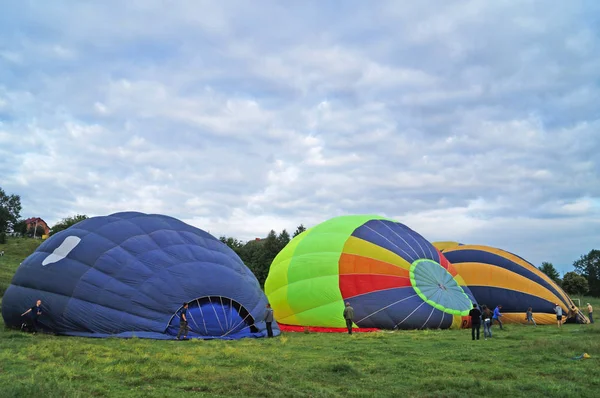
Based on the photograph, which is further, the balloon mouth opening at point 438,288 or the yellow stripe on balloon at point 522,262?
the yellow stripe on balloon at point 522,262

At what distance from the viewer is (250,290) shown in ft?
49.6

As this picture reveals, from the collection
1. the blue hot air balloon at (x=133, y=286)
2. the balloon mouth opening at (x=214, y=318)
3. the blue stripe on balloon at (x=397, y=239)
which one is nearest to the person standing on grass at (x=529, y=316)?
the blue stripe on balloon at (x=397, y=239)

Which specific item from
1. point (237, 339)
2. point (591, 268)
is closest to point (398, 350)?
point (237, 339)

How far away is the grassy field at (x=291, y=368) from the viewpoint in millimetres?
7031

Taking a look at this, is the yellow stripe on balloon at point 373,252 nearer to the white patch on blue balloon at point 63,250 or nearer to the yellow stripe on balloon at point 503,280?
the yellow stripe on balloon at point 503,280

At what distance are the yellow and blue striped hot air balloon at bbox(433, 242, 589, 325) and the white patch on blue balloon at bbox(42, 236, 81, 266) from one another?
629 inches

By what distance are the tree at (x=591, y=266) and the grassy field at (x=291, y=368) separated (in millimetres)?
72887

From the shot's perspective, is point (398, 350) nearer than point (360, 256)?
Yes

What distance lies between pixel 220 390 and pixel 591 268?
87.5m

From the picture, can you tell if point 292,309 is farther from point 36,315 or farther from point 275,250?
point 275,250

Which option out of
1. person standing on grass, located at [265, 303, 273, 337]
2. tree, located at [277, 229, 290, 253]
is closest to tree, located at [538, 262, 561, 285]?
tree, located at [277, 229, 290, 253]

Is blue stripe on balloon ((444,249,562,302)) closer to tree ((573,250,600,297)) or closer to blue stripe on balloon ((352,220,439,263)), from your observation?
blue stripe on balloon ((352,220,439,263))

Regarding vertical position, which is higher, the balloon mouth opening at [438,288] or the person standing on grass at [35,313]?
the balloon mouth opening at [438,288]

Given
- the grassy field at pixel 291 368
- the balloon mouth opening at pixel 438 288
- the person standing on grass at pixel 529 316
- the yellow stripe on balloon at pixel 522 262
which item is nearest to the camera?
the grassy field at pixel 291 368
